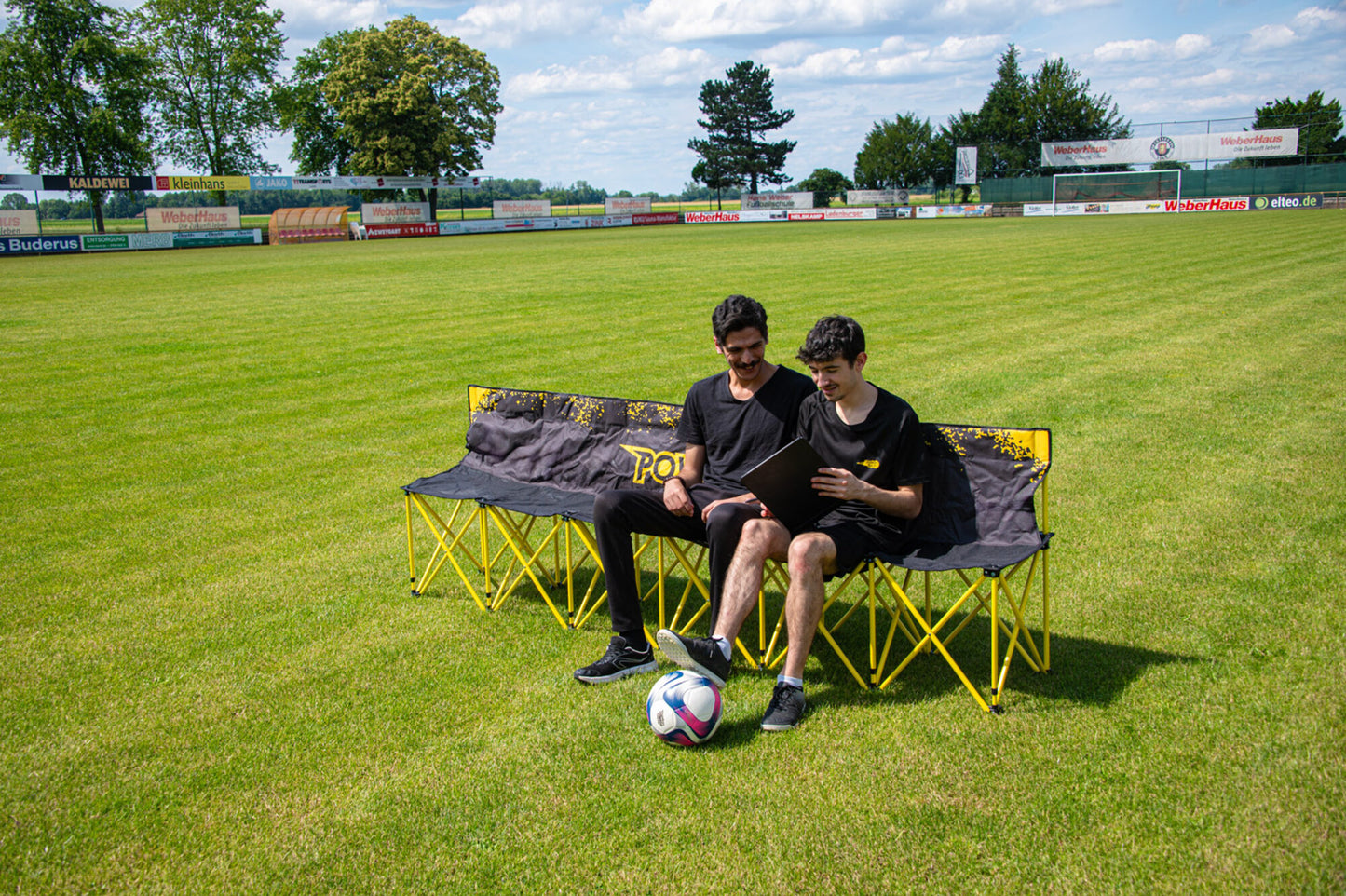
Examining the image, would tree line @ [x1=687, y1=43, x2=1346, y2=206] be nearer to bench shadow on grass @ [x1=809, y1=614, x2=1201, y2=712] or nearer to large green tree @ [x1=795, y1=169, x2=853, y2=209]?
large green tree @ [x1=795, y1=169, x2=853, y2=209]

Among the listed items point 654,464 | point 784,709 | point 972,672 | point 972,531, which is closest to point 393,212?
point 654,464

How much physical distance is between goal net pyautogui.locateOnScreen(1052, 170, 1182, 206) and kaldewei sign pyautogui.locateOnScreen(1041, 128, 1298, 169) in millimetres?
4742

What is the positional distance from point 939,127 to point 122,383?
8007 centimetres

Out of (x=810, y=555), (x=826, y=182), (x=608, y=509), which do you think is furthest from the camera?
(x=826, y=182)

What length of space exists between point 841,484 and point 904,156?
264 feet

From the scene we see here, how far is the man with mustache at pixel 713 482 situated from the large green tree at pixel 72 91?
208ft

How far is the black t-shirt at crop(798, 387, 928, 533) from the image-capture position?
432cm

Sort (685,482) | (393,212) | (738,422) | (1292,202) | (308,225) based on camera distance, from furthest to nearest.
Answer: (393,212)
(1292,202)
(308,225)
(685,482)
(738,422)

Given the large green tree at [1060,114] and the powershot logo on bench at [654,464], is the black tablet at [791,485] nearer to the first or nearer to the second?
the powershot logo on bench at [654,464]

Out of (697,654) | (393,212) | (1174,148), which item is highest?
(1174,148)

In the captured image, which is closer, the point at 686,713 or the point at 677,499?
the point at 686,713

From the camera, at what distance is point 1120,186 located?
62656mm

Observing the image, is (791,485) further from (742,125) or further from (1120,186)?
(742,125)

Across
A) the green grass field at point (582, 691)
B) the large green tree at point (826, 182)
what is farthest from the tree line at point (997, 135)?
the green grass field at point (582, 691)
